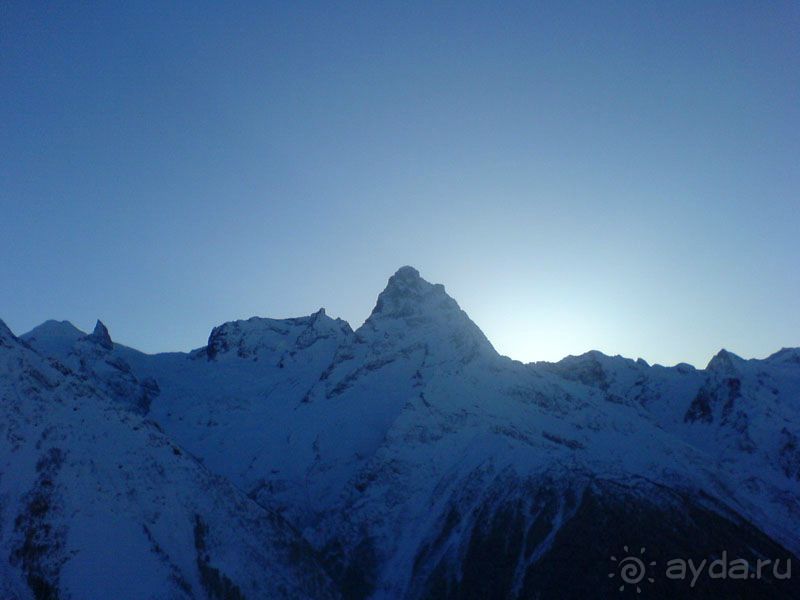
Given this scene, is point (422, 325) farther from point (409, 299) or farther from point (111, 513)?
point (111, 513)

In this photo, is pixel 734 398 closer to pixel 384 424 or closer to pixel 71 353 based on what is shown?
pixel 384 424

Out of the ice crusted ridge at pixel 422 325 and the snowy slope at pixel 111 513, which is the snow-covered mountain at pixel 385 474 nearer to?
the snowy slope at pixel 111 513

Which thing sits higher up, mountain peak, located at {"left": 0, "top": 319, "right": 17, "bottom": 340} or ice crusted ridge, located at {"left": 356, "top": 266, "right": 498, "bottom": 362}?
ice crusted ridge, located at {"left": 356, "top": 266, "right": 498, "bottom": 362}

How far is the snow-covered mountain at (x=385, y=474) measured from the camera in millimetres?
64188

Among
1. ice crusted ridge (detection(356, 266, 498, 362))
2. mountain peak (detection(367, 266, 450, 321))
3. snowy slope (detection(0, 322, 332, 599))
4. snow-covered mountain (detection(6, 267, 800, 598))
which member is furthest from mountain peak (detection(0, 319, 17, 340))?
mountain peak (detection(367, 266, 450, 321))

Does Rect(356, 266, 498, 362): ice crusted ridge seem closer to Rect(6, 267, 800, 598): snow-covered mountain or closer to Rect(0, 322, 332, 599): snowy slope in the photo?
Rect(6, 267, 800, 598): snow-covered mountain

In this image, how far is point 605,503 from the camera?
293ft

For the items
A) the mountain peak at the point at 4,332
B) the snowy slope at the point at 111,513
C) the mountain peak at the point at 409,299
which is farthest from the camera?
the mountain peak at the point at 409,299

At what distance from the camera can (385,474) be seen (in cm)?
11438

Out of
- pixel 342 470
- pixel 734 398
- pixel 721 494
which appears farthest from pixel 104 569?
pixel 734 398

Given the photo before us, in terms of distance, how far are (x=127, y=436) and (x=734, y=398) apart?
171m

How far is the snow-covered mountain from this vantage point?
64188mm

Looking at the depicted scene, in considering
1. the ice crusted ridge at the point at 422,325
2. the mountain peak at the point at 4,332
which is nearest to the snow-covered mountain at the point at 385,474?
the ice crusted ridge at the point at 422,325

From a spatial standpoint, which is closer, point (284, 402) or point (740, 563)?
point (740, 563)
